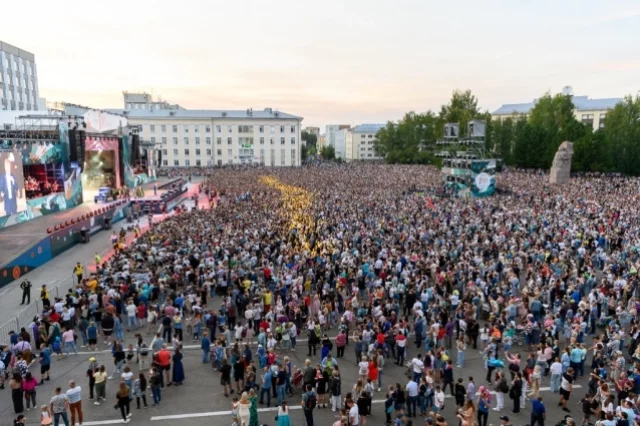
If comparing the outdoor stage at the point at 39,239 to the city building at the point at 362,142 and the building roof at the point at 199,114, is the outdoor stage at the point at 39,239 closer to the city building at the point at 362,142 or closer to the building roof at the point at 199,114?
the building roof at the point at 199,114

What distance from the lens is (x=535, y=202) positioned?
106 feet

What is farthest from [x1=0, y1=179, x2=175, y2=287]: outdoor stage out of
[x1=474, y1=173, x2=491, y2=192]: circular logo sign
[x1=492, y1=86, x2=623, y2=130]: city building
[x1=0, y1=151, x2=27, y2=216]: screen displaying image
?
[x1=492, y1=86, x2=623, y2=130]: city building

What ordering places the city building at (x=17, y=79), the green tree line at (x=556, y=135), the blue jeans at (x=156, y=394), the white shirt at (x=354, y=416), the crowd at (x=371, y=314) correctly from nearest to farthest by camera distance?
1. the white shirt at (x=354, y=416)
2. the crowd at (x=371, y=314)
3. the blue jeans at (x=156, y=394)
4. the green tree line at (x=556, y=135)
5. the city building at (x=17, y=79)

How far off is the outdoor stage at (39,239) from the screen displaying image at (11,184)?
1.09 m

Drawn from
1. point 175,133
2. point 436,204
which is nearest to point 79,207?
point 436,204

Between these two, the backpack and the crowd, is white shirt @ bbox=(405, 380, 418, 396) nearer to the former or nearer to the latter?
the crowd

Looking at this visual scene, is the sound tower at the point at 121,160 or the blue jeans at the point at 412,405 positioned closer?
the blue jeans at the point at 412,405

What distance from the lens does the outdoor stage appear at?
19438 millimetres

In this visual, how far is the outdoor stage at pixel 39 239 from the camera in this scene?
19.4 meters

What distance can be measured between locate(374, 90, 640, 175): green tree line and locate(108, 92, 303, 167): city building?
87.6ft

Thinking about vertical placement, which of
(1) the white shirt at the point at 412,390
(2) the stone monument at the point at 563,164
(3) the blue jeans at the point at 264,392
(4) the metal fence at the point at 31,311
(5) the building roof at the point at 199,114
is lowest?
(3) the blue jeans at the point at 264,392

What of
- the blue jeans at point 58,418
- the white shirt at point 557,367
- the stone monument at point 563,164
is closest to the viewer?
the blue jeans at point 58,418

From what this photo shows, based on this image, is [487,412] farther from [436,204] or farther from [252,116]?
[252,116]

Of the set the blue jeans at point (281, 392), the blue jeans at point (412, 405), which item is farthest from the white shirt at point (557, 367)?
the blue jeans at point (281, 392)
